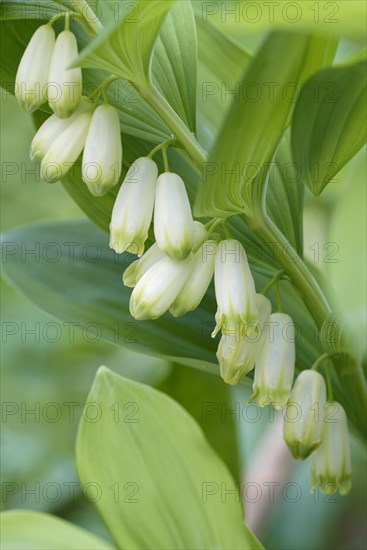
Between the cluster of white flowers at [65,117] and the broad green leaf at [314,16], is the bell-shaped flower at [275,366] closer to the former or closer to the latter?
the cluster of white flowers at [65,117]

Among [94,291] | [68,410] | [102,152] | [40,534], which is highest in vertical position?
[102,152]

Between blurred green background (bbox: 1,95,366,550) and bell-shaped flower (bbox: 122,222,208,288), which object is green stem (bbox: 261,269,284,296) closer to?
bell-shaped flower (bbox: 122,222,208,288)

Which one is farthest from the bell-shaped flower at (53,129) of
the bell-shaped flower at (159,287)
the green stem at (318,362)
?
the green stem at (318,362)

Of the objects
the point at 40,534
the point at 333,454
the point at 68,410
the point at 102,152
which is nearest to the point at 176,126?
the point at 102,152

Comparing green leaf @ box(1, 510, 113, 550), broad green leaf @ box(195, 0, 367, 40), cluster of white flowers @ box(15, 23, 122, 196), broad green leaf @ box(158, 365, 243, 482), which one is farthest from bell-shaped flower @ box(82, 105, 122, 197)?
broad green leaf @ box(158, 365, 243, 482)

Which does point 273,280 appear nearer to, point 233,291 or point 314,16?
point 233,291
